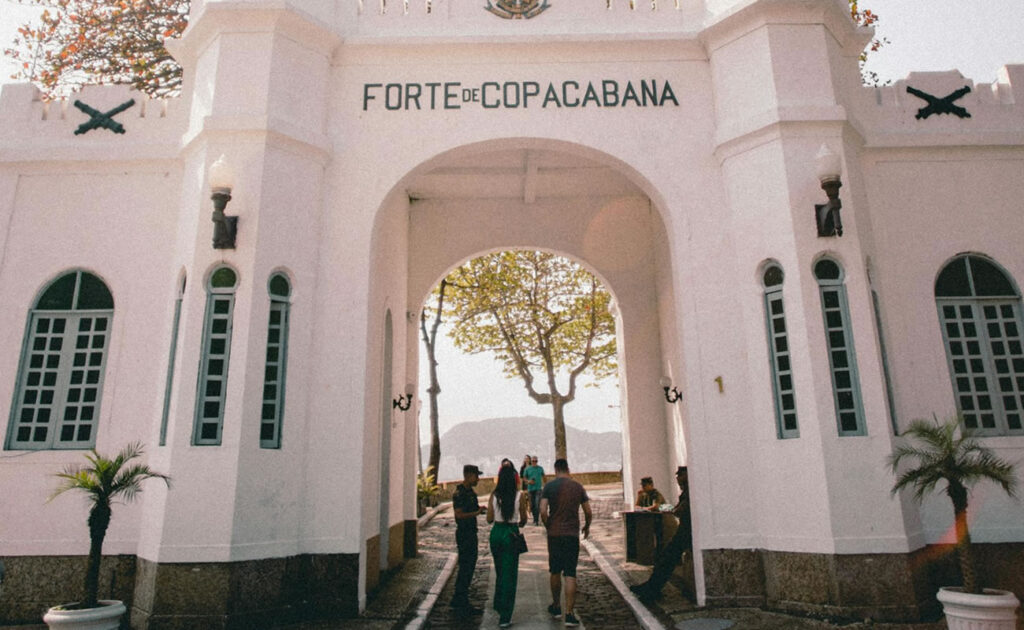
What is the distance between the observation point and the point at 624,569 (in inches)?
374

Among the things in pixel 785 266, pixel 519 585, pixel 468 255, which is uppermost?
pixel 468 255

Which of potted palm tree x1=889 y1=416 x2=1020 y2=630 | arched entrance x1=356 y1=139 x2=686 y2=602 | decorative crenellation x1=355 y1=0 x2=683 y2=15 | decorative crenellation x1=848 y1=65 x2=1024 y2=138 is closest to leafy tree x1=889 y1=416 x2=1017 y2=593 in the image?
potted palm tree x1=889 y1=416 x2=1020 y2=630

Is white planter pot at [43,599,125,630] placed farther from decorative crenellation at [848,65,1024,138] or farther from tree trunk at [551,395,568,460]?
tree trunk at [551,395,568,460]

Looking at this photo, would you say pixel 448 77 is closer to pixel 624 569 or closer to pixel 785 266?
pixel 785 266

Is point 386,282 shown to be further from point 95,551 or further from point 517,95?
point 95,551

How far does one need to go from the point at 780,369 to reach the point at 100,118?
30.6 feet

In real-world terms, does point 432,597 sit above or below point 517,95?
below

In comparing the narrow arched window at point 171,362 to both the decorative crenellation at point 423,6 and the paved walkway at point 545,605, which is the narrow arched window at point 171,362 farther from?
the decorative crenellation at point 423,6

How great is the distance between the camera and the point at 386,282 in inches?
374

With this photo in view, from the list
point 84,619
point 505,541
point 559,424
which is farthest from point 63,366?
point 559,424

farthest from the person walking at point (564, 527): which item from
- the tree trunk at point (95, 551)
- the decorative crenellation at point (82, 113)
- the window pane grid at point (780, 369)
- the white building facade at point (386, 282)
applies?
the decorative crenellation at point (82, 113)

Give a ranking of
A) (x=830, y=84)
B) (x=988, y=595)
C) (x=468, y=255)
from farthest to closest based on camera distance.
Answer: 1. (x=468, y=255)
2. (x=830, y=84)
3. (x=988, y=595)

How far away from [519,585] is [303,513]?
349 centimetres

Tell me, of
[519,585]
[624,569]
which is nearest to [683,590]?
[624,569]
